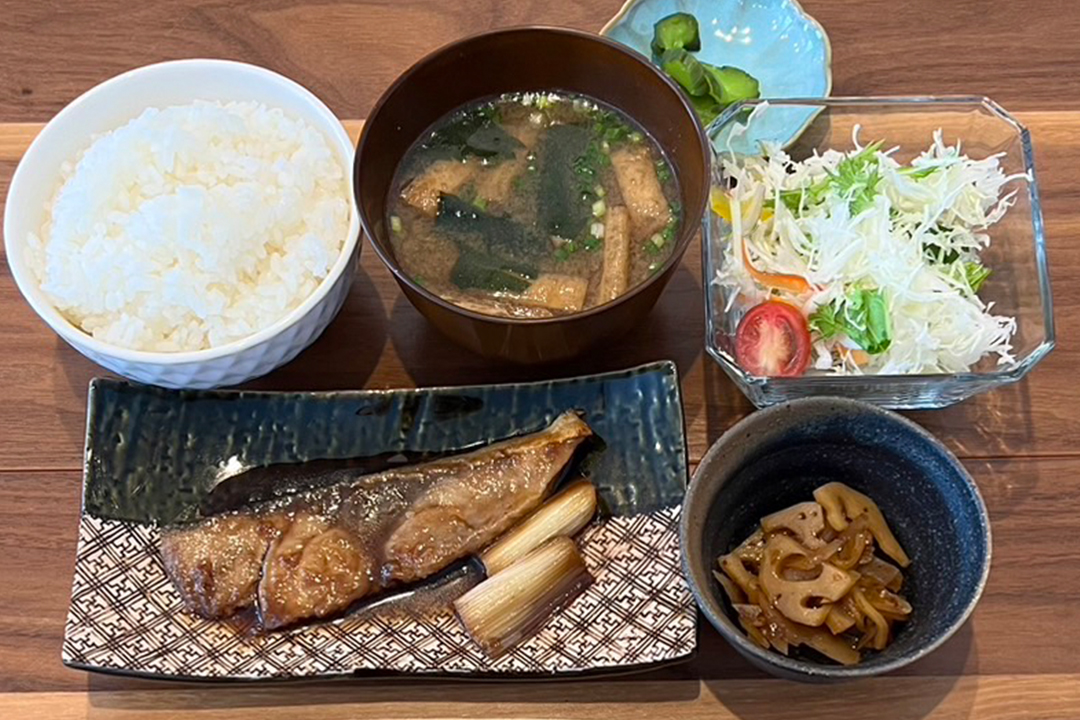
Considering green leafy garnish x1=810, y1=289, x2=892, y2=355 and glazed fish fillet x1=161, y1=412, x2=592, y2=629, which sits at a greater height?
green leafy garnish x1=810, y1=289, x2=892, y2=355

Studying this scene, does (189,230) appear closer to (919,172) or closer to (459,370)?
(459,370)

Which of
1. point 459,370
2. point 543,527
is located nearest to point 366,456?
point 459,370

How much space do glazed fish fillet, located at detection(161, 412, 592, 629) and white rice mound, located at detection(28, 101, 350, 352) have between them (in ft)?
1.23

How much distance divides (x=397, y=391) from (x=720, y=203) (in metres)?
0.80

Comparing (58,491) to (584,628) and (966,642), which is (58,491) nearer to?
(584,628)

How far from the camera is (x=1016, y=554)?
211 centimetres

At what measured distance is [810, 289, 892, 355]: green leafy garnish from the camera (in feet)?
7.09

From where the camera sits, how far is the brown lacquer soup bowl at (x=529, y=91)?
77.6 inches

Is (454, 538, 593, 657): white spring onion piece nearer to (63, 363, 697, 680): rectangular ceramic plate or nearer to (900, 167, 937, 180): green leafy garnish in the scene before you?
(63, 363, 697, 680): rectangular ceramic plate

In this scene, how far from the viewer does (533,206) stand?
223 cm

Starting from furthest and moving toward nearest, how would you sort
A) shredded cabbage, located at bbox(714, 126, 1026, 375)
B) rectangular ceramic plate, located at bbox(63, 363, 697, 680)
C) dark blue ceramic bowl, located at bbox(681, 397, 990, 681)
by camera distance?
shredded cabbage, located at bbox(714, 126, 1026, 375) < rectangular ceramic plate, located at bbox(63, 363, 697, 680) < dark blue ceramic bowl, located at bbox(681, 397, 990, 681)

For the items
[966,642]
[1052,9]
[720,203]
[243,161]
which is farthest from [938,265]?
[243,161]

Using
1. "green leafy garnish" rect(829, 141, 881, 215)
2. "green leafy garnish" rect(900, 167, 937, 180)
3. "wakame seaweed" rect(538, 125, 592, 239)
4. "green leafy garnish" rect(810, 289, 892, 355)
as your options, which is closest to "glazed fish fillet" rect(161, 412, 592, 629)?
"wakame seaweed" rect(538, 125, 592, 239)

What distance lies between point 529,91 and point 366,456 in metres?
0.86
